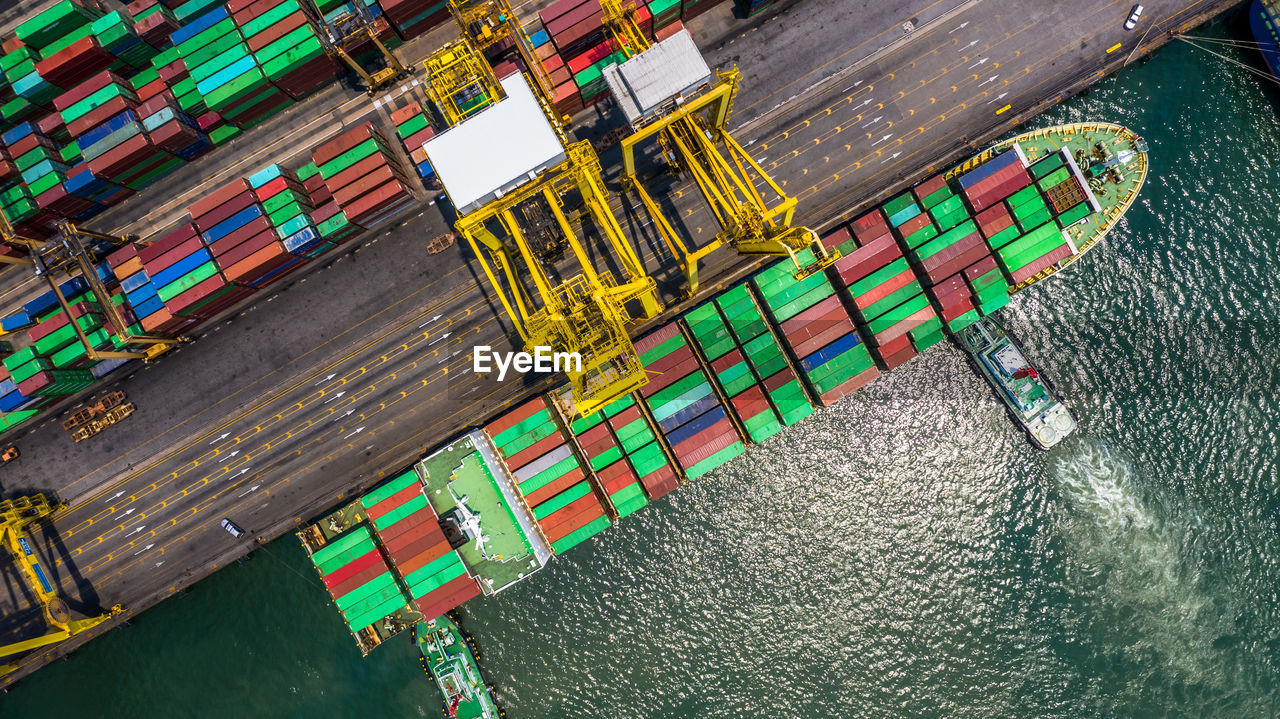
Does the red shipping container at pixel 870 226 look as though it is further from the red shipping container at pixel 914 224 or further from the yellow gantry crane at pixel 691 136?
the yellow gantry crane at pixel 691 136

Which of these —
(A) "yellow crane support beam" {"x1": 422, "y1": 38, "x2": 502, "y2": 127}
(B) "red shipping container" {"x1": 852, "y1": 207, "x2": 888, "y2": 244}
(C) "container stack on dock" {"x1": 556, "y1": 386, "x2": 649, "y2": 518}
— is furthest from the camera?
(B) "red shipping container" {"x1": 852, "y1": 207, "x2": 888, "y2": 244}

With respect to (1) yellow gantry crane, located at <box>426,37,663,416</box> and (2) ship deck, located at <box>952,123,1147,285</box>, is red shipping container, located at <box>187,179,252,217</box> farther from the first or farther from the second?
(2) ship deck, located at <box>952,123,1147,285</box>

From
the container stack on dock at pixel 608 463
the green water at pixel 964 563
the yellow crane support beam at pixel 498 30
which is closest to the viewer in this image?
the container stack on dock at pixel 608 463

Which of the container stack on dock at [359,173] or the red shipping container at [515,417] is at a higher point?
the container stack on dock at [359,173]

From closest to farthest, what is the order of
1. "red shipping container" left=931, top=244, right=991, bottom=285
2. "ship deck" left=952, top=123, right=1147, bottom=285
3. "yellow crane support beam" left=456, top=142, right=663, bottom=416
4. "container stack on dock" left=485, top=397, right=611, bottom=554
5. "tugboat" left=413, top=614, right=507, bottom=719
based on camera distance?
"yellow crane support beam" left=456, top=142, right=663, bottom=416
"container stack on dock" left=485, top=397, right=611, bottom=554
"red shipping container" left=931, top=244, right=991, bottom=285
"tugboat" left=413, top=614, right=507, bottom=719
"ship deck" left=952, top=123, right=1147, bottom=285

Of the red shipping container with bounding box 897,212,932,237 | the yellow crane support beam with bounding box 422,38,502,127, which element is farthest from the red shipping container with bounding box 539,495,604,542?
the red shipping container with bounding box 897,212,932,237

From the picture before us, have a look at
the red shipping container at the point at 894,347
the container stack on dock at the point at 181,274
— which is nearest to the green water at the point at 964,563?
the red shipping container at the point at 894,347

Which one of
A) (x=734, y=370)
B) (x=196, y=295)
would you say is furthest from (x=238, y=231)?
(x=734, y=370)
